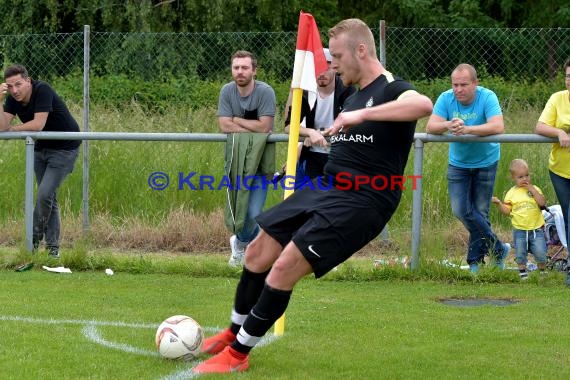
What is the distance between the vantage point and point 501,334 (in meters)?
7.12

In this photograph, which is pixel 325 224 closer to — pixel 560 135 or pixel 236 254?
pixel 560 135

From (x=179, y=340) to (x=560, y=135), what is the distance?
4.52m

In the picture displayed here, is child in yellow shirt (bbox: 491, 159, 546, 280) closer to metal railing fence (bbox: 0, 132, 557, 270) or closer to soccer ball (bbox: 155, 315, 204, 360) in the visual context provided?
metal railing fence (bbox: 0, 132, 557, 270)

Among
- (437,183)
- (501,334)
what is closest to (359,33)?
(501,334)

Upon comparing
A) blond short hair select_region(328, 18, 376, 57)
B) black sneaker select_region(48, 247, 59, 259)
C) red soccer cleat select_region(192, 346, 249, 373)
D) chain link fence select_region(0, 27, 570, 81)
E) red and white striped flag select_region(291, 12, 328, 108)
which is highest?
blond short hair select_region(328, 18, 376, 57)

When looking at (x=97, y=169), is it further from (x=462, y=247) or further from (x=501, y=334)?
(x=501, y=334)

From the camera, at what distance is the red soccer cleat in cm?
595

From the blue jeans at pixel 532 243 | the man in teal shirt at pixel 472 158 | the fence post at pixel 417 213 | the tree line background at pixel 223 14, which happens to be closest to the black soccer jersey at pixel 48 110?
the fence post at pixel 417 213

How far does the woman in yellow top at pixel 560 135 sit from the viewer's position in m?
9.02

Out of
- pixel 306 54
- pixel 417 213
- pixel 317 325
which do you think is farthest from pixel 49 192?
pixel 306 54

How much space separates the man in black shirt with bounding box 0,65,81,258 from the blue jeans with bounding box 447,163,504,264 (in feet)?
13.6

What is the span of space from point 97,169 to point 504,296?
20.2 ft

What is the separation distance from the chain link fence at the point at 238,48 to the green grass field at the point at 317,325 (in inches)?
203

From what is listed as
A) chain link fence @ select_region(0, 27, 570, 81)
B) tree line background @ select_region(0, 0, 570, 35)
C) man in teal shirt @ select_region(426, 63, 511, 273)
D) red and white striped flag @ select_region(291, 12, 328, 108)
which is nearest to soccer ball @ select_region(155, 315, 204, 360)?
red and white striped flag @ select_region(291, 12, 328, 108)
